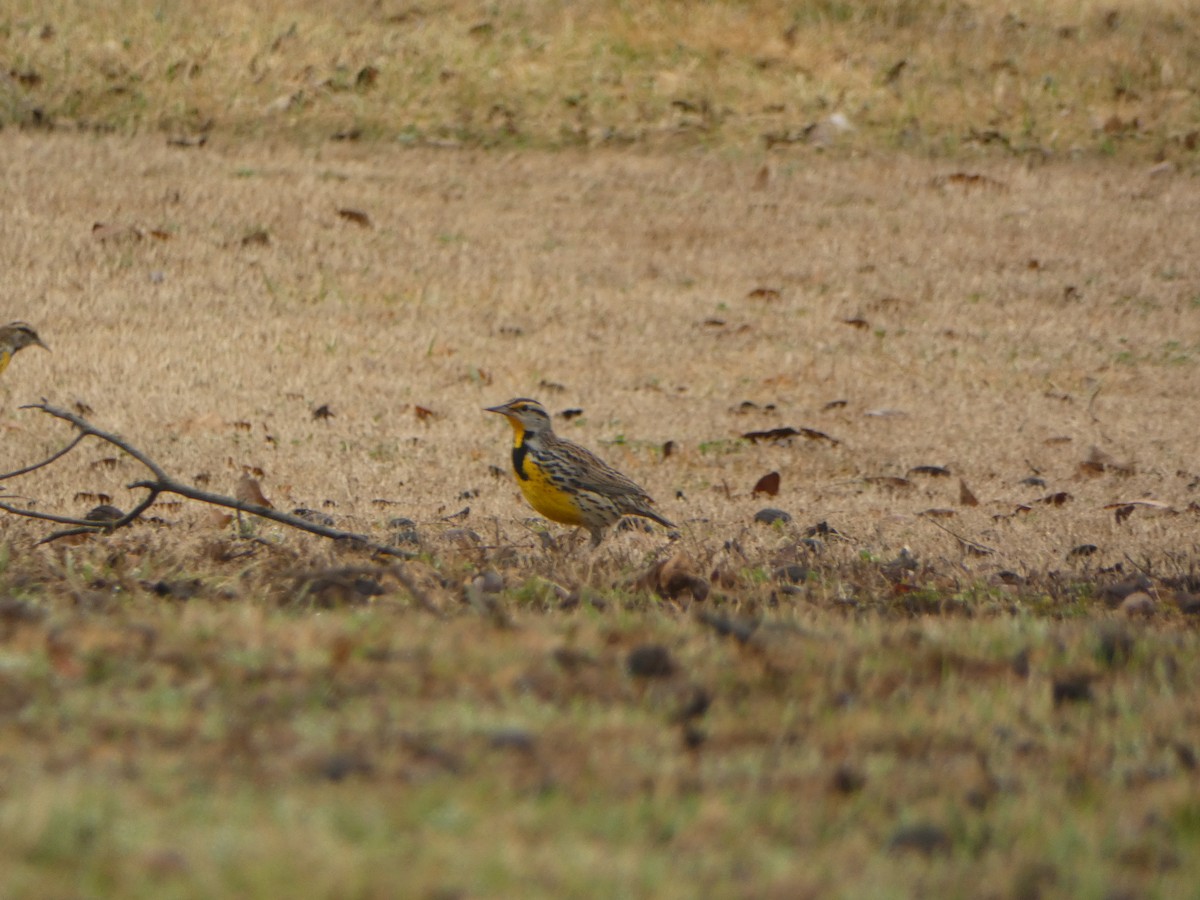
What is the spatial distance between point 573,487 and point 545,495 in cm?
17

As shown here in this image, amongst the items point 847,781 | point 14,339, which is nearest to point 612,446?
point 14,339

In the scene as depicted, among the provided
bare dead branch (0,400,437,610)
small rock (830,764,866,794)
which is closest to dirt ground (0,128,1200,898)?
small rock (830,764,866,794)

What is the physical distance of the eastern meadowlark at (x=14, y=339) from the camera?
1067 cm

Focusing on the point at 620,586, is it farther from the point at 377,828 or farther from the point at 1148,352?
the point at 1148,352

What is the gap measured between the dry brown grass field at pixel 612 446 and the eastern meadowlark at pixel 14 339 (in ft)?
1.04

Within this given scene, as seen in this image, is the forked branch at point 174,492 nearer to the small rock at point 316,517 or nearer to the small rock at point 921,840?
the small rock at point 316,517

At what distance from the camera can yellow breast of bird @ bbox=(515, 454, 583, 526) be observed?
7.60 metres

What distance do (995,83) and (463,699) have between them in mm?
18768

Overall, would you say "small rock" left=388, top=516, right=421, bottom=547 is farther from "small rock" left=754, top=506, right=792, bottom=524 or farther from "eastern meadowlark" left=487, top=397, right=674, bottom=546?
"small rock" left=754, top=506, right=792, bottom=524

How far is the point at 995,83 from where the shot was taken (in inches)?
817

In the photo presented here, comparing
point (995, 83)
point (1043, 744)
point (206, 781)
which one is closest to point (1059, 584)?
point (1043, 744)

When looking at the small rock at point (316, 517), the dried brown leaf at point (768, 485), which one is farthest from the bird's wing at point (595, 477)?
the dried brown leaf at point (768, 485)

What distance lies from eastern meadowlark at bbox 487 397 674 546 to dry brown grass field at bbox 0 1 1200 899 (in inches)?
6.9

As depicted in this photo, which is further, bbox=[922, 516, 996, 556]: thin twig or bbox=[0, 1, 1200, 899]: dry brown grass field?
bbox=[922, 516, 996, 556]: thin twig
